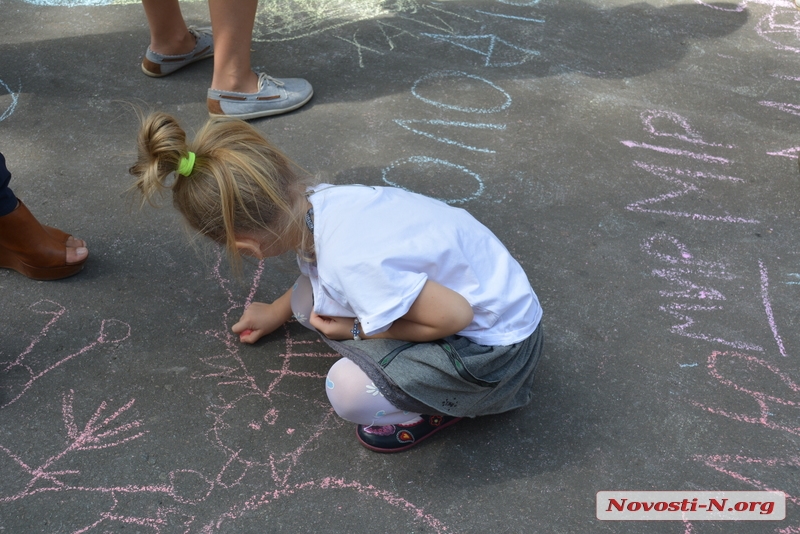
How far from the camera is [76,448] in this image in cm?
171

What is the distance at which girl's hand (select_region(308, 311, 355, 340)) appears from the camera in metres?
1.63

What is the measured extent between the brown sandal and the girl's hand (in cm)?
93

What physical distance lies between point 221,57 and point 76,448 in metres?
1.61

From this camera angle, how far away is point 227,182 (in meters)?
1.46

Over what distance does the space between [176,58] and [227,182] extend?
1.78 metres

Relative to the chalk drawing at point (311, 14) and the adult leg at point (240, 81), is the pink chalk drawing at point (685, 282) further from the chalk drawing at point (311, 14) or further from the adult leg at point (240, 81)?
the chalk drawing at point (311, 14)

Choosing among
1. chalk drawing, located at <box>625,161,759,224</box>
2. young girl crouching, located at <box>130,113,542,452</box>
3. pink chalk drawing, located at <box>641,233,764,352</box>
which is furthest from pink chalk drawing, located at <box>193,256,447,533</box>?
chalk drawing, located at <box>625,161,759,224</box>

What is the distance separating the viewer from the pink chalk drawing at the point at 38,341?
1.84m

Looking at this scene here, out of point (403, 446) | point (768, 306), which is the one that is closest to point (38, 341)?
point (403, 446)

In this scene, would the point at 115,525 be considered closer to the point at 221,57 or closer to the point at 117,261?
the point at 117,261

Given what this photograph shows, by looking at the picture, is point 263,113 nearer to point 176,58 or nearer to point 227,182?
point 176,58

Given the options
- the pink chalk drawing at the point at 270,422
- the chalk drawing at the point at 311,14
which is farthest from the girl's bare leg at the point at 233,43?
the pink chalk drawing at the point at 270,422

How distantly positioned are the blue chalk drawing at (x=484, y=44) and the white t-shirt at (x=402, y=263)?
69.5 inches

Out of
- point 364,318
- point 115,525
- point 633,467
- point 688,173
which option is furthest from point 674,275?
point 115,525
